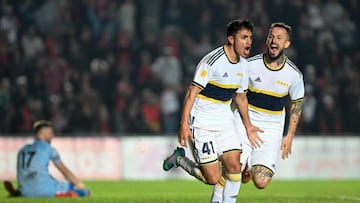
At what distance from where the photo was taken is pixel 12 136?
21.0 meters

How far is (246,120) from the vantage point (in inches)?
476

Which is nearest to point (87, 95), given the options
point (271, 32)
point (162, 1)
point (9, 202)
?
point (162, 1)

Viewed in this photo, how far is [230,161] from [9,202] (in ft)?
13.0

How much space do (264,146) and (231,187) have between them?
5.05ft

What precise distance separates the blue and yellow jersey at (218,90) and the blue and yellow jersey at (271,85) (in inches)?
33.7

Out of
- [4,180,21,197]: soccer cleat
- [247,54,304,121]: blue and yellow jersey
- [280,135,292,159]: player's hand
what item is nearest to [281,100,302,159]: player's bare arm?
[280,135,292,159]: player's hand

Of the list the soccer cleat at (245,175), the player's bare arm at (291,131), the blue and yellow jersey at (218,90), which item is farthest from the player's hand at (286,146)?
the blue and yellow jersey at (218,90)

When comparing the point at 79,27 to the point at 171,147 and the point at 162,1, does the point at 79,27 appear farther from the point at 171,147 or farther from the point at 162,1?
the point at 171,147

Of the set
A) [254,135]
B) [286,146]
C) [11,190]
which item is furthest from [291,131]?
[11,190]

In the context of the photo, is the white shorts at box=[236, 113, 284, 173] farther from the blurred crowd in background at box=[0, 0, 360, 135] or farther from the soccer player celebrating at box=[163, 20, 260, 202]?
the blurred crowd in background at box=[0, 0, 360, 135]

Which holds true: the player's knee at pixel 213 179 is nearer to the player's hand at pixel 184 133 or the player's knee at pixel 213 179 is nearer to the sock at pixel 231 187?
the sock at pixel 231 187

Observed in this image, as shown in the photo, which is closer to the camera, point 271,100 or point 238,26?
point 238,26

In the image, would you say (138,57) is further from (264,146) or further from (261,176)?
(261,176)

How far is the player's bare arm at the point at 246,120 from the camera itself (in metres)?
11.9
